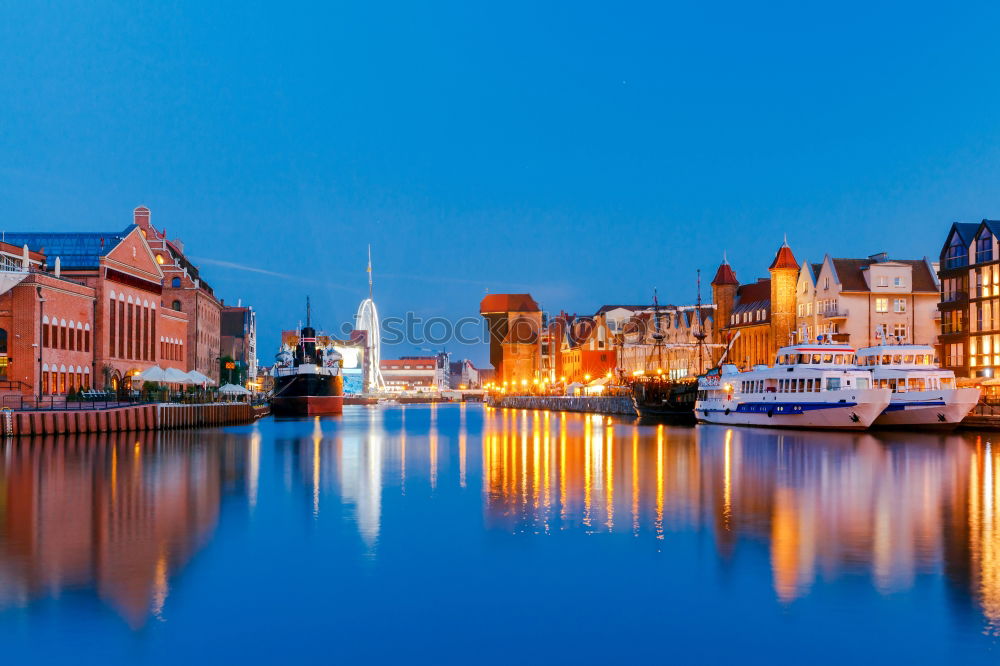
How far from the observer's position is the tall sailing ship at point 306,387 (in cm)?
10675

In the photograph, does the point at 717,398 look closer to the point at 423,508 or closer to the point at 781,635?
the point at 423,508

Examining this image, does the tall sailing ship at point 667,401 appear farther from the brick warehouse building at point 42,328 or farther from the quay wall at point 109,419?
the brick warehouse building at point 42,328

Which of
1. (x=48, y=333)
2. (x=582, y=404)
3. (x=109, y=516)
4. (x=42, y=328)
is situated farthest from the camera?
(x=582, y=404)

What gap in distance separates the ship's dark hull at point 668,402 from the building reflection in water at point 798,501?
34.7 meters

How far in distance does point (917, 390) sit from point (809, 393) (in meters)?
6.31

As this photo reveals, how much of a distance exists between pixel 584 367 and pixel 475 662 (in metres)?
149

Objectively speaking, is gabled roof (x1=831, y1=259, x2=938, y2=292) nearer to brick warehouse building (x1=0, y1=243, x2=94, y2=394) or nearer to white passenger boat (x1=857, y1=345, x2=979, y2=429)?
white passenger boat (x1=857, y1=345, x2=979, y2=429)

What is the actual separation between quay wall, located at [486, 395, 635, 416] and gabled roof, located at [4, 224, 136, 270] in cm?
5288

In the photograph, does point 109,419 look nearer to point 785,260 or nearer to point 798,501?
point 798,501

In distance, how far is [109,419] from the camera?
192 feet

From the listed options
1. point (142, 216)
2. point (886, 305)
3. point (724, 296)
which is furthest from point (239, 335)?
point (886, 305)

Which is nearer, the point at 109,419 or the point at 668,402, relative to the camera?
the point at 109,419

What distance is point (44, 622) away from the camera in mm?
13953

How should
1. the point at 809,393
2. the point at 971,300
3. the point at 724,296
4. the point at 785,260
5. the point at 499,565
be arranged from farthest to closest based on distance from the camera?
the point at 724,296, the point at 785,260, the point at 971,300, the point at 809,393, the point at 499,565
